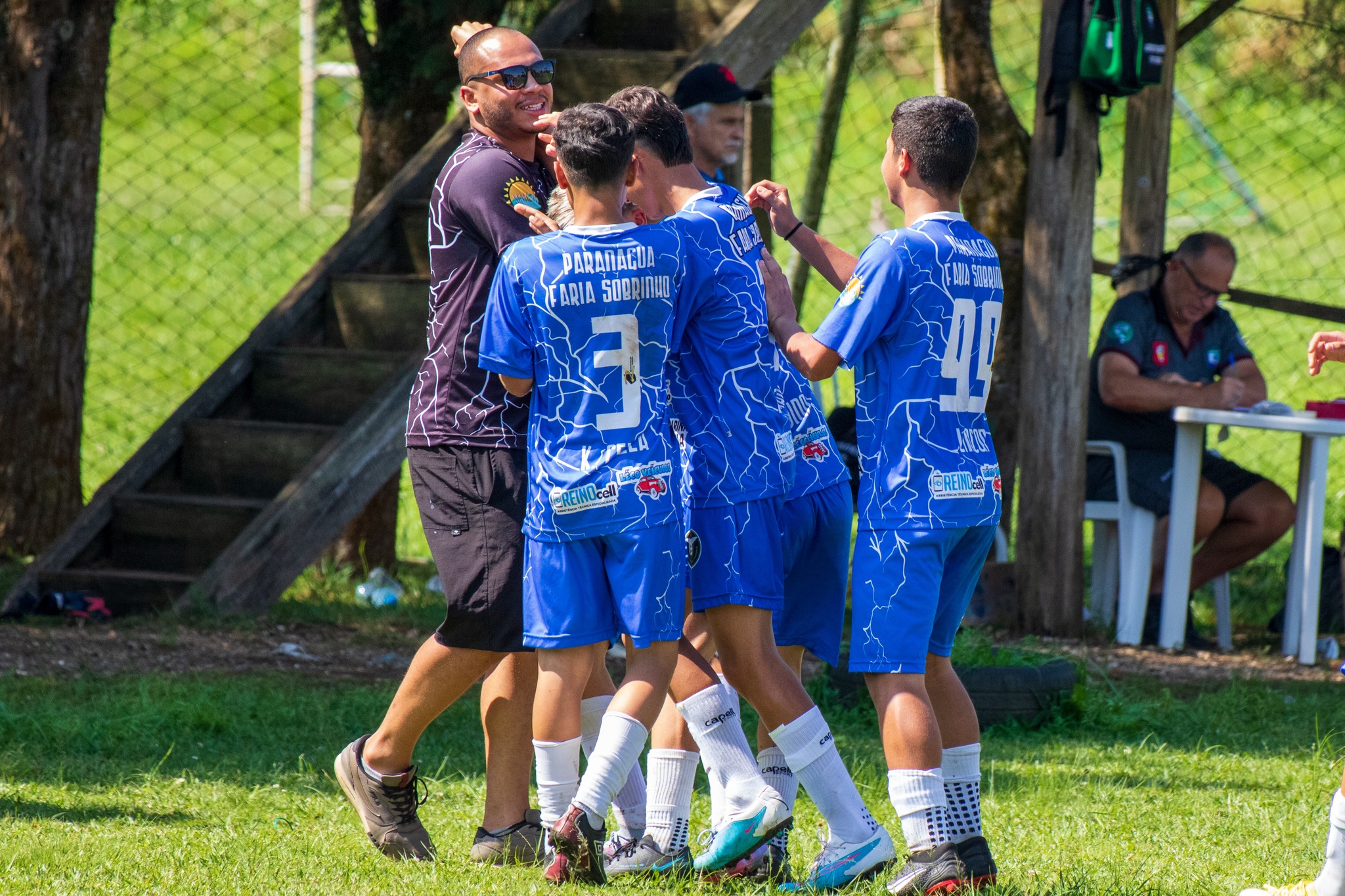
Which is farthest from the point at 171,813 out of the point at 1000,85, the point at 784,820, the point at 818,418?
the point at 1000,85

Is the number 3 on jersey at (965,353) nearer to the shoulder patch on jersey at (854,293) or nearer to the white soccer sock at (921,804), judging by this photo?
the shoulder patch on jersey at (854,293)

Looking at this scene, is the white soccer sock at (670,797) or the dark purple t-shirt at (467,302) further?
the dark purple t-shirt at (467,302)

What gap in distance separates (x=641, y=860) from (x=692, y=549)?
26.8 inches

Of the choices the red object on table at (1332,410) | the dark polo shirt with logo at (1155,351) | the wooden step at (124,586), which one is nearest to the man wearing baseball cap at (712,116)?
the wooden step at (124,586)

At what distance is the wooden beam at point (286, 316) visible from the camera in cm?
640

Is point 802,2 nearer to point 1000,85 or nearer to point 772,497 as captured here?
point 1000,85

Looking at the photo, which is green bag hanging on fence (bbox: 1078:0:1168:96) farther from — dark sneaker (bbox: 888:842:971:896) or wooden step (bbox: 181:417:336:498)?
dark sneaker (bbox: 888:842:971:896)

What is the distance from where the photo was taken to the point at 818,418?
11.8 feet

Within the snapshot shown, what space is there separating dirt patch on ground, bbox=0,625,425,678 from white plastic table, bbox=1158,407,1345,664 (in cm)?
325

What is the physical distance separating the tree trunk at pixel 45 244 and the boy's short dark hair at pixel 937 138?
481 centimetres

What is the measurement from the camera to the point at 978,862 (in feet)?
10.6

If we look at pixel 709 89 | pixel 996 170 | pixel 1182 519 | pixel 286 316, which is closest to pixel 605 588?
pixel 709 89

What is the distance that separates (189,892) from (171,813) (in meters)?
0.73

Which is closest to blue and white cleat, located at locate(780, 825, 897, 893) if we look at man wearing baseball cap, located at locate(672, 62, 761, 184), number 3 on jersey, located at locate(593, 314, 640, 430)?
number 3 on jersey, located at locate(593, 314, 640, 430)
